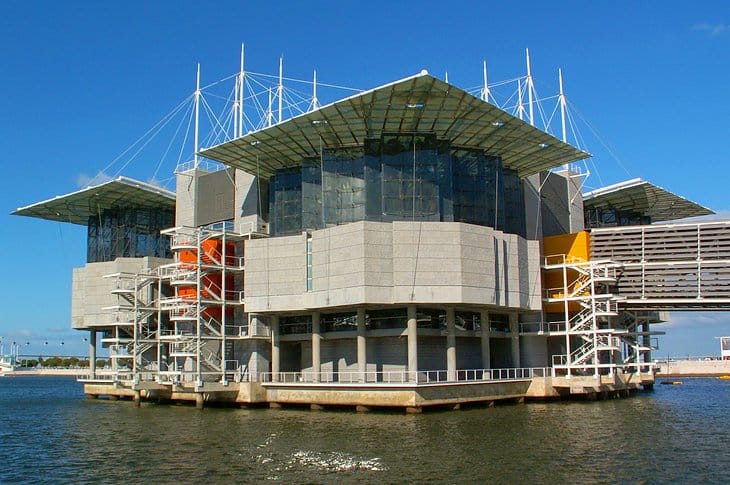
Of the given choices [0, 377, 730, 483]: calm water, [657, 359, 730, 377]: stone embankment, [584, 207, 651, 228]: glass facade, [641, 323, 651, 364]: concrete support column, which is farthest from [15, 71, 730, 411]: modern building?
[657, 359, 730, 377]: stone embankment

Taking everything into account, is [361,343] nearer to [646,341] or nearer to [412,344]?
[412,344]

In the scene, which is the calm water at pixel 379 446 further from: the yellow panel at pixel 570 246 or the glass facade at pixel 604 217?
the glass facade at pixel 604 217

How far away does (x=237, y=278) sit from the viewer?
76688 mm

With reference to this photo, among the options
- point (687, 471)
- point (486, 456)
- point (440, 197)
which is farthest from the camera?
point (440, 197)

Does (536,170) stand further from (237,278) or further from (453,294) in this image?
(237,278)

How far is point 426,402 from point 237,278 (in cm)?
2648

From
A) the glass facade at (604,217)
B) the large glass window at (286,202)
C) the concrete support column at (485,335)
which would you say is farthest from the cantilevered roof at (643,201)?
the large glass window at (286,202)

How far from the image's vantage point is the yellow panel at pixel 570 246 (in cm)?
7581

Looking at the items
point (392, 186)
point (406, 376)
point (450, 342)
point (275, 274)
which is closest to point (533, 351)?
point (450, 342)

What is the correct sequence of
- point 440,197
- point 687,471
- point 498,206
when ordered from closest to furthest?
point 687,471 → point 440,197 → point 498,206

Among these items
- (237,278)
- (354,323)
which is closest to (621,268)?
(354,323)

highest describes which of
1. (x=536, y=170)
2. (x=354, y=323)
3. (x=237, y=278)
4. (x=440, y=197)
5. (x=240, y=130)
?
(x=240, y=130)

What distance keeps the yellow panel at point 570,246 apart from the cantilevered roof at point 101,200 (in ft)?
143

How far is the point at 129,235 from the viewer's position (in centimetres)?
9219
